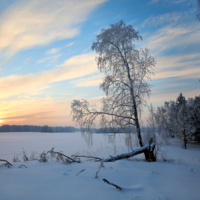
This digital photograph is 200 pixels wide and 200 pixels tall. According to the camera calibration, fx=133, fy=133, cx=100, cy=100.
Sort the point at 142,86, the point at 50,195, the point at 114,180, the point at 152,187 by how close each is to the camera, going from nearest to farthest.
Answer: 1. the point at 50,195
2. the point at 152,187
3. the point at 114,180
4. the point at 142,86

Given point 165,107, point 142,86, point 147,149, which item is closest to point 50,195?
point 147,149

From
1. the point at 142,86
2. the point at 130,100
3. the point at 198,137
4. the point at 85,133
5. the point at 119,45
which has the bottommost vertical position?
the point at 198,137

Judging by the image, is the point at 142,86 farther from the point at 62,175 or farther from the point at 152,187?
the point at 62,175

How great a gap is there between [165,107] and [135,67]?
1752 inches

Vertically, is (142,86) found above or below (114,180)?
above

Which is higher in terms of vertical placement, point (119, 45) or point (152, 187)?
point (119, 45)

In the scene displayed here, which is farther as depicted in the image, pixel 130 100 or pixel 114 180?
pixel 130 100

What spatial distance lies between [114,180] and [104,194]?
68 cm

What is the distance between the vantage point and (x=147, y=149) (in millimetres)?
5270

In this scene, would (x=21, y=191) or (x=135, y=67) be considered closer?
(x=21, y=191)

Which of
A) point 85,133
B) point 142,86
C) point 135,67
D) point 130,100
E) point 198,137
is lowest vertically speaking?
point 198,137

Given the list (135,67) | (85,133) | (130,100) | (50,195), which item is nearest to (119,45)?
(135,67)

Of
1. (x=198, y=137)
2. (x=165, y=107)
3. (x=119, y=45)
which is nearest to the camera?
(x=119, y=45)

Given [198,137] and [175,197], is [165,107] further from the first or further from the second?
[175,197]
